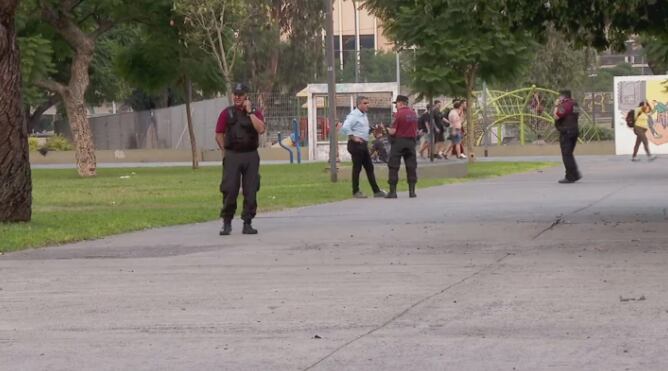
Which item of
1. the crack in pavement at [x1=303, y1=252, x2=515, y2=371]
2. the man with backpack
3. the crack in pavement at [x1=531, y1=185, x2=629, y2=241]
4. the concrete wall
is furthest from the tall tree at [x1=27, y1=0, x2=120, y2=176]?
the crack in pavement at [x1=303, y1=252, x2=515, y2=371]

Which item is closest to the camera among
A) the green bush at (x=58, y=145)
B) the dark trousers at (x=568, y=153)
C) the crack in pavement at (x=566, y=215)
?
the crack in pavement at (x=566, y=215)

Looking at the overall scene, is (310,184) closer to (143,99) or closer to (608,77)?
(143,99)

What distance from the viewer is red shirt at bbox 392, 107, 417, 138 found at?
70.2ft

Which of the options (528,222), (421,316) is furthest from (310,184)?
(421,316)

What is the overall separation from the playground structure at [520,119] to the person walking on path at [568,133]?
21.3 meters

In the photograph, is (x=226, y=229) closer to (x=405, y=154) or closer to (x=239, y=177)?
(x=239, y=177)

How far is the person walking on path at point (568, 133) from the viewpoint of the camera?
80.6 ft

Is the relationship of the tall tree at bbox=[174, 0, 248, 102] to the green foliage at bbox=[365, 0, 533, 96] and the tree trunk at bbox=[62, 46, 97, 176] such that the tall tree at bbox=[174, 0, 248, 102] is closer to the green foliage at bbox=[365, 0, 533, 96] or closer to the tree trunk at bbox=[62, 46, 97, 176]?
the tree trunk at bbox=[62, 46, 97, 176]

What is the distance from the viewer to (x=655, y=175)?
27.0 metres

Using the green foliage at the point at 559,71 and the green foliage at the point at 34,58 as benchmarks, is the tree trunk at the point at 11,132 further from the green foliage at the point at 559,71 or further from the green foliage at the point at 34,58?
the green foliage at the point at 559,71

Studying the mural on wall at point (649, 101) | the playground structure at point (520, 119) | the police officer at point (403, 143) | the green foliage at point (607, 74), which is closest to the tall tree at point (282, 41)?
the green foliage at point (607, 74)

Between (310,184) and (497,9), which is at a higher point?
(497,9)

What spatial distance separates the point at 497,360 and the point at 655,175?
2063cm

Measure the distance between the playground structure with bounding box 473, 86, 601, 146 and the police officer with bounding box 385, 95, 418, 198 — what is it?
25362 mm
